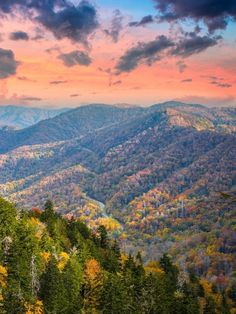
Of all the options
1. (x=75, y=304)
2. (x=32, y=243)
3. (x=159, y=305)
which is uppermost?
(x=32, y=243)

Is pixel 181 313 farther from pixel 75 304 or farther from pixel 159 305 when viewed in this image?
pixel 75 304

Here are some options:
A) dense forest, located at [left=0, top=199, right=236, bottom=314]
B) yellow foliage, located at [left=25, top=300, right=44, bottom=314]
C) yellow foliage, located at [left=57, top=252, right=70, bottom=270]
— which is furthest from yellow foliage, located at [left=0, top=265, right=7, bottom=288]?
yellow foliage, located at [left=57, top=252, right=70, bottom=270]

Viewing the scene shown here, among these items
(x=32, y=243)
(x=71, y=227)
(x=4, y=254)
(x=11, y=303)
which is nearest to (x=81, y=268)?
(x=32, y=243)

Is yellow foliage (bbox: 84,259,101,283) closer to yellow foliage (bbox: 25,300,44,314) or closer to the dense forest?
the dense forest

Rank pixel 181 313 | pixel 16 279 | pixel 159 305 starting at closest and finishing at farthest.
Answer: pixel 16 279 → pixel 159 305 → pixel 181 313

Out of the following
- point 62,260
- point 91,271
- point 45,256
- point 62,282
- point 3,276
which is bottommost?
point 91,271

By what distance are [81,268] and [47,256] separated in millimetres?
10080

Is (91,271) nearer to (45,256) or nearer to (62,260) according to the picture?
(62,260)

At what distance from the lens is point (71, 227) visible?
154625 mm

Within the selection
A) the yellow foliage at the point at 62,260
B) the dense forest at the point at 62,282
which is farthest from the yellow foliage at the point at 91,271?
the yellow foliage at the point at 62,260

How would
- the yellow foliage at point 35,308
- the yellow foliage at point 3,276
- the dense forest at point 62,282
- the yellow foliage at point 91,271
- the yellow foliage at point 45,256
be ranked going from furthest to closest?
the yellow foliage at point 91,271, the yellow foliage at point 45,256, the dense forest at point 62,282, the yellow foliage at point 3,276, the yellow foliage at point 35,308

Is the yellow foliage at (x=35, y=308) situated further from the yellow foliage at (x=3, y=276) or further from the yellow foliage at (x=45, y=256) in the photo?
the yellow foliage at (x=45, y=256)

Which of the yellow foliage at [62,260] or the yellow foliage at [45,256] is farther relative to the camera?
the yellow foliage at [62,260]

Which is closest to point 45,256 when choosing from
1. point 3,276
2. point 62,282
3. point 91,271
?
point 62,282
